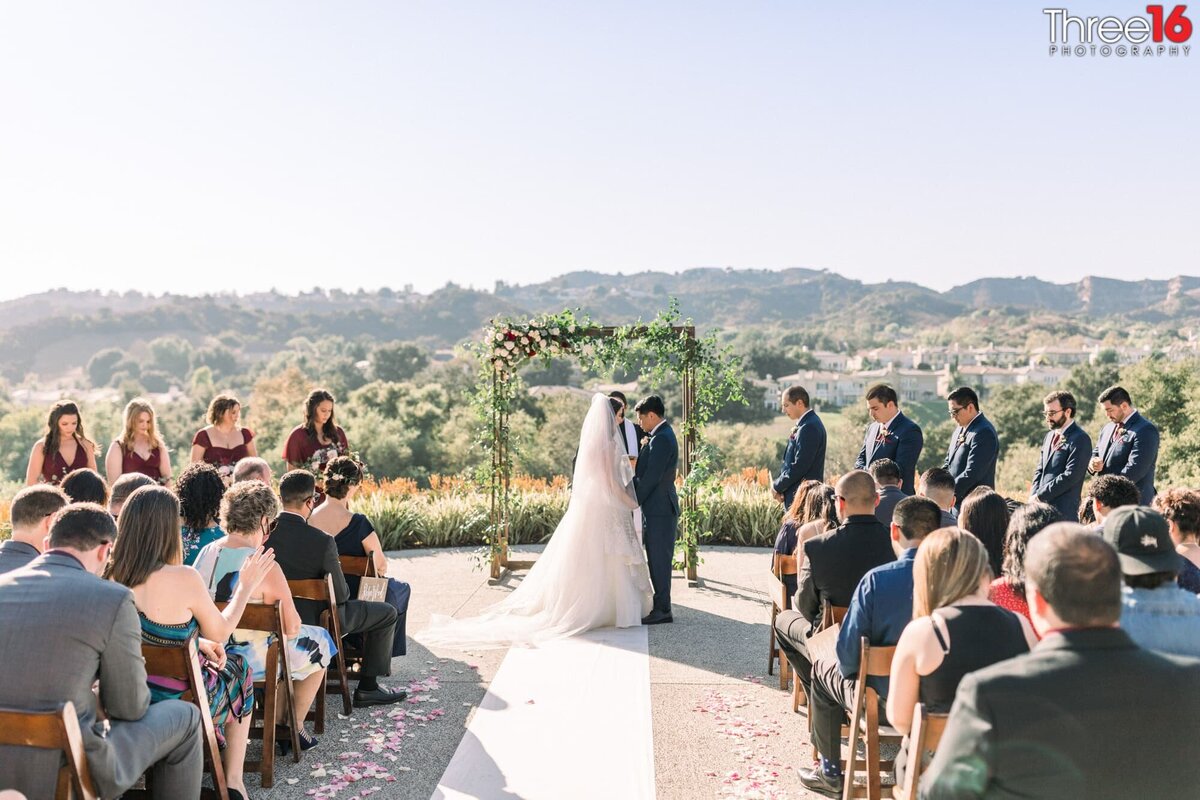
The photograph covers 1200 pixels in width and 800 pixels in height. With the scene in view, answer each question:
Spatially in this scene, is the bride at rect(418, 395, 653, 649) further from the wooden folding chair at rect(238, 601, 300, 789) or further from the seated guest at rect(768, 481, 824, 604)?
→ the wooden folding chair at rect(238, 601, 300, 789)

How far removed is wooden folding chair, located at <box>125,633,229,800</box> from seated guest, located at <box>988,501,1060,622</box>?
3.33 meters

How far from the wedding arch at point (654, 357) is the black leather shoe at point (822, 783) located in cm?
508

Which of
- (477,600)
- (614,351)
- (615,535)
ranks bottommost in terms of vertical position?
(477,600)

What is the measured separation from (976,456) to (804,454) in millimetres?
1440

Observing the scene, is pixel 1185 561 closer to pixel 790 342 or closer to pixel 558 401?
pixel 558 401

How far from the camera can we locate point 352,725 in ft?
18.4

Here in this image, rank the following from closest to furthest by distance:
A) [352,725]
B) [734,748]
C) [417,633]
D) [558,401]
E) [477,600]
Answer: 1. [734,748]
2. [352,725]
3. [417,633]
4. [477,600]
5. [558,401]

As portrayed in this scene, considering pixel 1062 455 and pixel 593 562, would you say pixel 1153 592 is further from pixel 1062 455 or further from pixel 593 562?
pixel 1062 455

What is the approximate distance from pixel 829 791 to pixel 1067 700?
2.77m

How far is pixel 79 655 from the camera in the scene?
325 cm

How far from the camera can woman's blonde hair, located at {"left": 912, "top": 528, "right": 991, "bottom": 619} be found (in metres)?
3.37

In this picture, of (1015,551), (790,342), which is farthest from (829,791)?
(790,342)

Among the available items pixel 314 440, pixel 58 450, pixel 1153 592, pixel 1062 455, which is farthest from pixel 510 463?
pixel 1153 592

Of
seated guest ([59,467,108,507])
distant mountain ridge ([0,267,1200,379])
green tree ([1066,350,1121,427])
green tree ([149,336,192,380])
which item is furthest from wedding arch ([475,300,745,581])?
green tree ([149,336,192,380])
